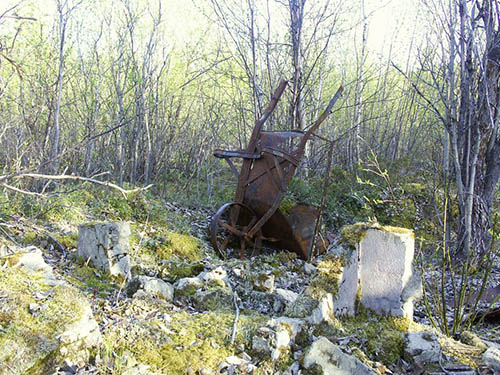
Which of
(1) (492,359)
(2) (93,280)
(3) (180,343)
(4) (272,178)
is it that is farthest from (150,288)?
(4) (272,178)

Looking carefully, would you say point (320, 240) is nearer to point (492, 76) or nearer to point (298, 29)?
point (492, 76)

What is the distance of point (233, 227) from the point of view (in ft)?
19.1

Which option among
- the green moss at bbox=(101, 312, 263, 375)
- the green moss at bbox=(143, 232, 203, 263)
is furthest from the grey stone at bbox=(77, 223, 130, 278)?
the green moss at bbox=(101, 312, 263, 375)

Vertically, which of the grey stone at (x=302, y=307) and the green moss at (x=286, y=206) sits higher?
the green moss at (x=286, y=206)

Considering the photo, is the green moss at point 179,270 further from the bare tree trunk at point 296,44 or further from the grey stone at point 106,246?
the bare tree trunk at point 296,44

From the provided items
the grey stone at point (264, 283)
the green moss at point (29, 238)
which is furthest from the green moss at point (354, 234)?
the green moss at point (29, 238)

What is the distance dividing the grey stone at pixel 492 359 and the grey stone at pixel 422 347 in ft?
0.92

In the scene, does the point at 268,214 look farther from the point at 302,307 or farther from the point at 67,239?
the point at 302,307

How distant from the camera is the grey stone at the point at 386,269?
3111 millimetres

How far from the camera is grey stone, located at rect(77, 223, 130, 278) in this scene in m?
3.79

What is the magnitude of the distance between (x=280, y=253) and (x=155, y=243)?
1.79 m

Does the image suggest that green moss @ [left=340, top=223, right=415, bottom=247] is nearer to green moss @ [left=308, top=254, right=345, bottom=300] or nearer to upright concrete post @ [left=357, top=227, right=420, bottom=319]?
upright concrete post @ [left=357, top=227, right=420, bottom=319]

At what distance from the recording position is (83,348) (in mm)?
2018

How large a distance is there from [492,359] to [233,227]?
3854 mm
